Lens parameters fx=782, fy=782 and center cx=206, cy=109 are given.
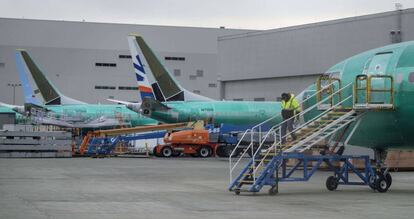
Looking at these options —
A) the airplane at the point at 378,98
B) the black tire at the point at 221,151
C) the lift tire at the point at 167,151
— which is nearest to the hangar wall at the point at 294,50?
the black tire at the point at 221,151

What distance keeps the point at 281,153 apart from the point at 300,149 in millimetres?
709

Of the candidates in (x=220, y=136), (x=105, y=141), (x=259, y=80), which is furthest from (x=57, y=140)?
(x=259, y=80)

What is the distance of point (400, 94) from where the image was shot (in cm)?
2120

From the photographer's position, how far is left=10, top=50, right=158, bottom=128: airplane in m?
73.4

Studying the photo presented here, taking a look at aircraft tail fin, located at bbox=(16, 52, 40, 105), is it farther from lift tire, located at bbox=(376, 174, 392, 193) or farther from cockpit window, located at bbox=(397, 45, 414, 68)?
cockpit window, located at bbox=(397, 45, 414, 68)

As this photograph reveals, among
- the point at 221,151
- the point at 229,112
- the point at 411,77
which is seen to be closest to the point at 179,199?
the point at 411,77

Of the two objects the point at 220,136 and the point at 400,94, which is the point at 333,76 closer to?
the point at 400,94

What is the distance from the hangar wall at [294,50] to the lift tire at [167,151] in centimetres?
1316

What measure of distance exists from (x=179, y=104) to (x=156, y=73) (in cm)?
277

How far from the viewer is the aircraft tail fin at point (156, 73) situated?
184 ft

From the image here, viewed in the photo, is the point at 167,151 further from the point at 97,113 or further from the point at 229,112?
the point at 97,113

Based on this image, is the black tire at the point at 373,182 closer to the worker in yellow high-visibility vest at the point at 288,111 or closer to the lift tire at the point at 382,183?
the lift tire at the point at 382,183

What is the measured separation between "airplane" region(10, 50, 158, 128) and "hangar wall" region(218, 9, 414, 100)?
12.1 metres

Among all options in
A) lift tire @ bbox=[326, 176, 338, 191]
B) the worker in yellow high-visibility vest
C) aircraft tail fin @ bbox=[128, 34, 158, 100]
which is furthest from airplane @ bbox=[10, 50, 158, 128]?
lift tire @ bbox=[326, 176, 338, 191]
